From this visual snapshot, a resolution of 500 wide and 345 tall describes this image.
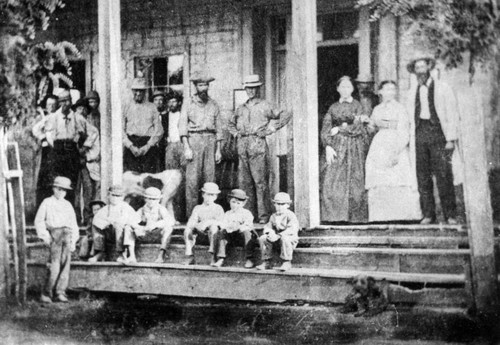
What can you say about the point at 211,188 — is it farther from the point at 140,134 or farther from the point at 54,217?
the point at 54,217

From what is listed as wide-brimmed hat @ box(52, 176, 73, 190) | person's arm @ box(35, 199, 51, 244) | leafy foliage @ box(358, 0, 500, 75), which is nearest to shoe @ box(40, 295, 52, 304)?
person's arm @ box(35, 199, 51, 244)

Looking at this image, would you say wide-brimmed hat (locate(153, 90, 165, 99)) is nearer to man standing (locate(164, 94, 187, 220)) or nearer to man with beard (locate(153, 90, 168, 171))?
man with beard (locate(153, 90, 168, 171))

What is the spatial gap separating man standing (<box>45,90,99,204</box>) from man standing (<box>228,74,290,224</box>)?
1.20 m

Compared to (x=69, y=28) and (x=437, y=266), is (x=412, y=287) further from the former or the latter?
(x=69, y=28)

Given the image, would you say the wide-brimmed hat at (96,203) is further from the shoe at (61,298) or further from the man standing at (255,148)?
the man standing at (255,148)

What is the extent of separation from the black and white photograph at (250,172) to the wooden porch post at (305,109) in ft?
0.05

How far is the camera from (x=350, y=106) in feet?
15.8

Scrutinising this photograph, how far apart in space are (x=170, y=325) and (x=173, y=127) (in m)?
1.50

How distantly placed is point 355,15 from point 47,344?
3.32m

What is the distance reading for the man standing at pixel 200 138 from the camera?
208 inches

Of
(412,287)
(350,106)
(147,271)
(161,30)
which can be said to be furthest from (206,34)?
(412,287)

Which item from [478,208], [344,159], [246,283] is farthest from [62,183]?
[478,208]

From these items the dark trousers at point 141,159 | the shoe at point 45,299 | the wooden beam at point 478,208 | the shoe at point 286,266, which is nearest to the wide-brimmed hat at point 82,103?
the dark trousers at point 141,159

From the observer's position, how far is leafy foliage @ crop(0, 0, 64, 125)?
5.52 meters
